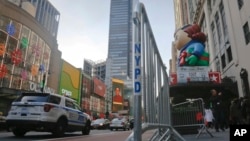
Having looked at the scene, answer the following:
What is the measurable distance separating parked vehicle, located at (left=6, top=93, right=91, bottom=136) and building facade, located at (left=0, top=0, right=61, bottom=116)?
84.3 ft

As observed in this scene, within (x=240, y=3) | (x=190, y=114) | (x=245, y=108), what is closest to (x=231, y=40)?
(x=240, y=3)

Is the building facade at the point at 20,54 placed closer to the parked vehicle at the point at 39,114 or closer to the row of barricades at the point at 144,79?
the parked vehicle at the point at 39,114

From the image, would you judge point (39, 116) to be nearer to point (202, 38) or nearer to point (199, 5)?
point (202, 38)

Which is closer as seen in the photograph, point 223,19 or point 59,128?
point 59,128

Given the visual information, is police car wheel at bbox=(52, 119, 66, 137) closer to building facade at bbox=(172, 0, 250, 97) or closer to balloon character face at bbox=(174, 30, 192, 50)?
building facade at bbox=(172, 0, 250, 97)

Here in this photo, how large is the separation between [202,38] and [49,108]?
21455mm

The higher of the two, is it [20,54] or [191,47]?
[20,54]

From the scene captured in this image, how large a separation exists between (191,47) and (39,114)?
67.3 ft

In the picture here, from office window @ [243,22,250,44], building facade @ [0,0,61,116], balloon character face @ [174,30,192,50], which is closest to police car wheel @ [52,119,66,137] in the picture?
office window @ [243,22,250,44]

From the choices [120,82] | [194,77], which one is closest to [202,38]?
[194,77]

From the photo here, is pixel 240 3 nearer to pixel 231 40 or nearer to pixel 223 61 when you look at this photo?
pixel 231 40

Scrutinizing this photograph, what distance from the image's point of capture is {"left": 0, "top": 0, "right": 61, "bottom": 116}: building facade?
39.1 meters

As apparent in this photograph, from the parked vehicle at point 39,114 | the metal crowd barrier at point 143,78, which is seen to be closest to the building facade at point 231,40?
the parked vehicle at point 39,114

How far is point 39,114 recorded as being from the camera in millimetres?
9617
